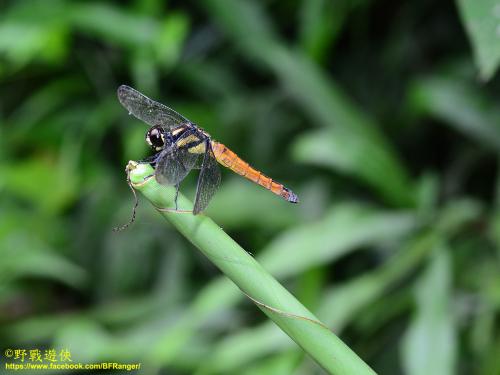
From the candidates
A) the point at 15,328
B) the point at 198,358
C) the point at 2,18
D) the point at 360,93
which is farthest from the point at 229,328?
the point at 2,18

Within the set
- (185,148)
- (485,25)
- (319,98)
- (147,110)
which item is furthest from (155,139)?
(319,98)

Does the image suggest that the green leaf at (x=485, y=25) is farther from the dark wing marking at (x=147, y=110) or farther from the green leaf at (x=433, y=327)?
the green leaf at (x=433, y=327)

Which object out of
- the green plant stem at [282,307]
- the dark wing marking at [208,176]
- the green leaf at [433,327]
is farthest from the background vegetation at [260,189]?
the green plant stem at [282,307]

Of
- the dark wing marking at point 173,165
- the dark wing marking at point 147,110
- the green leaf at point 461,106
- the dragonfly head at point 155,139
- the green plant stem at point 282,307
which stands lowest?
the green plant stem at point 282,307

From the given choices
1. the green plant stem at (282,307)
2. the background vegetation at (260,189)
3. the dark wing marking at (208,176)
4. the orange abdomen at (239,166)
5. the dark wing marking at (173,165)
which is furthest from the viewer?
the background vegetation at (260,189)

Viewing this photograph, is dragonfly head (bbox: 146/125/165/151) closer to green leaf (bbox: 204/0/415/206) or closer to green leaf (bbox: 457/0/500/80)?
green leaf (bbox: 457/0/500/80)

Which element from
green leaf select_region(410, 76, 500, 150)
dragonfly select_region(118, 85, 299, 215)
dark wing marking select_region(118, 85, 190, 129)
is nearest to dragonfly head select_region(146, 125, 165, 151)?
dragonfly select_region(118, 85, 299, 215)
